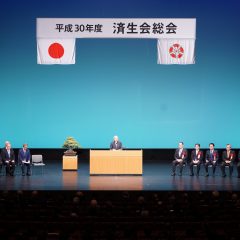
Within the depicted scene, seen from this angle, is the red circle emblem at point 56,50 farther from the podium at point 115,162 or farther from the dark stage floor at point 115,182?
the dark stage floor at point 115,182

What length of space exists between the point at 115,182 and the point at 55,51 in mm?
4135

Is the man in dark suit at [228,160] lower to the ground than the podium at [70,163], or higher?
higher

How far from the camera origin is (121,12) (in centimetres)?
1473

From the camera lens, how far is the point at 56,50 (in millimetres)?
13164

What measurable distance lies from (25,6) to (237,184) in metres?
8.13

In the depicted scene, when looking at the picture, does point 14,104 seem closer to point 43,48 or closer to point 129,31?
point 43,48

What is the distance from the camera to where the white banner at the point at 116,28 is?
512 inches
